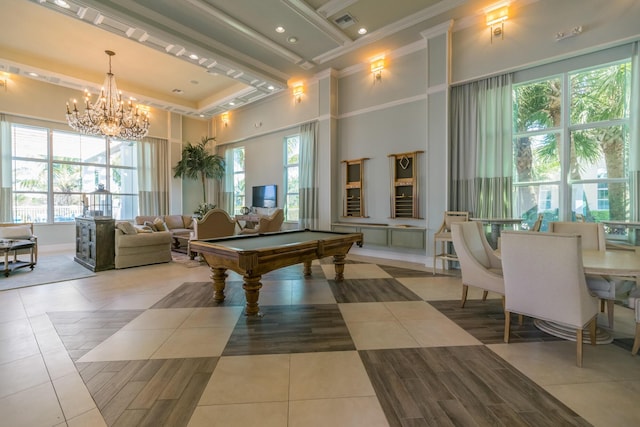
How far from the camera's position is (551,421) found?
5.11 feet

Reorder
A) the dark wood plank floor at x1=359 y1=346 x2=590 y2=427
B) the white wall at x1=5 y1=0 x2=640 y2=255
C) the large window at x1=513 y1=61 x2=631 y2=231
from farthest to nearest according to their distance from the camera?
the white wall at x1=5 y1=0 x2=640 y2=255 < the large window at x1=513 y1=61 x2=631 y2=231 < the dark wood plank floor at x1=359 y1=346 x2=590 y2=427

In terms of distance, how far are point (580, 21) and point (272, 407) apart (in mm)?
6155

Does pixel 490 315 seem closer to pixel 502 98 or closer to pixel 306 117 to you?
pixel 502 98

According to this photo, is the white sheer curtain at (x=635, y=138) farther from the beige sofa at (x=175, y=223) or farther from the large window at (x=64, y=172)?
the large window at (x=64, y=172)

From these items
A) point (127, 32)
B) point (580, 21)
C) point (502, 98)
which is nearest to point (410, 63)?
point (502, 98)

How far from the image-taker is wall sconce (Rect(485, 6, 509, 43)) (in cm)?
462

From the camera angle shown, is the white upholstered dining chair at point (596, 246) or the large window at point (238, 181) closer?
the white upholstered dining chair at point (596, 246)

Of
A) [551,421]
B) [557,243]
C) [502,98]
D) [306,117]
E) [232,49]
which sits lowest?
[551,421]

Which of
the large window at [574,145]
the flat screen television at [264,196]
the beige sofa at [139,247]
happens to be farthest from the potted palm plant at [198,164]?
the large window at [574,145]

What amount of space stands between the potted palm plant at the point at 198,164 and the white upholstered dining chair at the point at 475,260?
8066mm

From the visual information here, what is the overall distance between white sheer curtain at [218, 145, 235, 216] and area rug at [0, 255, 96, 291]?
188 inches

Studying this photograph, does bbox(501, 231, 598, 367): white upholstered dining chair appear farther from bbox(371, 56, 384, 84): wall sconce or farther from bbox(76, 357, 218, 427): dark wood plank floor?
bbox(371, 56, 384, 84): wall sconce

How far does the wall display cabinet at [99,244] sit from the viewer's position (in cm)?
515

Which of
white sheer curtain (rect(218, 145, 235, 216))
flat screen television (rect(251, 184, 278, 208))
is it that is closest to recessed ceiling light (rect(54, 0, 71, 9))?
flat screen television (rect(251, 184, 278, 208))
